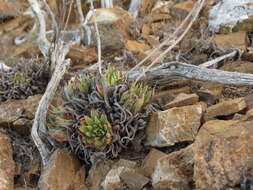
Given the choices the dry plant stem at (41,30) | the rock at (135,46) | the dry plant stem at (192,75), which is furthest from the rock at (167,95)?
the dry plant stem at (41,30)

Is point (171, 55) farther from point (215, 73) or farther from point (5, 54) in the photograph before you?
point (5, 54)

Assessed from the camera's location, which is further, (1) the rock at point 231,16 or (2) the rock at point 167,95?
(1) the rock at point 231,16

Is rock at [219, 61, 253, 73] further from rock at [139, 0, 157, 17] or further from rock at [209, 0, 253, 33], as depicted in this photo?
rock at [139, 0, 157, 17]

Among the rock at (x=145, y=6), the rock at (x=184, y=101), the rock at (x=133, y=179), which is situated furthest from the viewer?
the rock at (x=145, y=6)

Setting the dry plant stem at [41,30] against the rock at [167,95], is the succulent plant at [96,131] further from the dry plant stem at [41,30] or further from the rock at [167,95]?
the dry plant stem at [41,30]

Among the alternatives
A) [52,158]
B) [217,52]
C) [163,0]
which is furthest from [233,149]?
[163,0]

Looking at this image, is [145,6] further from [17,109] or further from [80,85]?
[80,85]
